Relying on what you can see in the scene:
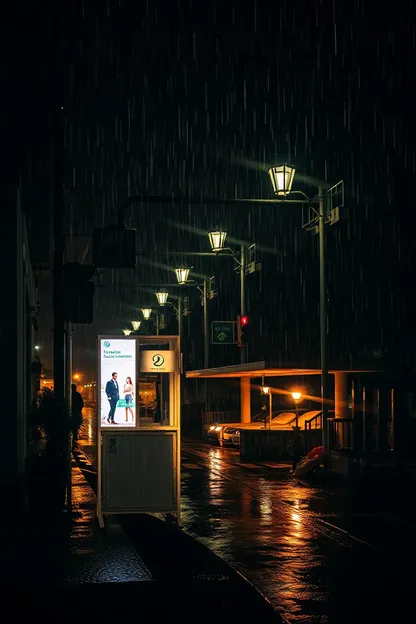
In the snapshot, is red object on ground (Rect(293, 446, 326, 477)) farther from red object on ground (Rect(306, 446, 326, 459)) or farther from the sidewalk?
the sidewalk

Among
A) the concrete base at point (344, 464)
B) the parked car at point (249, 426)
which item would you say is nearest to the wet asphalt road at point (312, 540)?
the concrete base at point (344, 464)

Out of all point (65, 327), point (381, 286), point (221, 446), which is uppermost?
point (381, 286)

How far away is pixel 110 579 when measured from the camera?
9047mm

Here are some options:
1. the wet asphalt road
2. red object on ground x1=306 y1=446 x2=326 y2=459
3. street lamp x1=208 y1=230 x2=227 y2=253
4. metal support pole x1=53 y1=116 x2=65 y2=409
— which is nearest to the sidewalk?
the wet asphalt road

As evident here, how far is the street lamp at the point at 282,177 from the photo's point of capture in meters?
20.1

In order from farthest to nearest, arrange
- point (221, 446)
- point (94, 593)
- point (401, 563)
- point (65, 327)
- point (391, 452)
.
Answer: point (221, 446), point (391, 452), point (65, 327), point (401, 563), point (94, 593)

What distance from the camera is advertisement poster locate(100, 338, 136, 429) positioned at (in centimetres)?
1326

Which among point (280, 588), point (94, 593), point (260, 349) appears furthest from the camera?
point (260, 349)

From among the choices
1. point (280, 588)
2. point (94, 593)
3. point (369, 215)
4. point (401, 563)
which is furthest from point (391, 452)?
point (94, 593)

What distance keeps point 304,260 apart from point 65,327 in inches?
1023

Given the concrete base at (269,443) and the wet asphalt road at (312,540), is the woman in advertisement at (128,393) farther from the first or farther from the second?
the concrete base at (269,443)

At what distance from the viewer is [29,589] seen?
28.0 feet

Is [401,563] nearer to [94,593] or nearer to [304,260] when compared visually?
[94,593]

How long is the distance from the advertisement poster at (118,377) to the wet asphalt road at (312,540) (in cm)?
213
